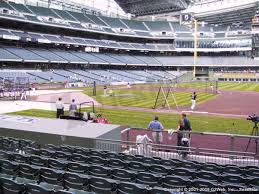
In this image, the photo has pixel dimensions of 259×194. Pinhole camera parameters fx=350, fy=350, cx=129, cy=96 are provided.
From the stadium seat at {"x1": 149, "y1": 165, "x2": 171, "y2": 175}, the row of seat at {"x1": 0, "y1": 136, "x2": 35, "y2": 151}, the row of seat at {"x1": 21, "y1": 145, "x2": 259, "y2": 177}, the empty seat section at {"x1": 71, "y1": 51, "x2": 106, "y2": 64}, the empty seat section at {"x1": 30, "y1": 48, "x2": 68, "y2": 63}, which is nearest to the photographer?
the stadium seat at {"x1": 149, "y1": 165, "x2": 171, "y2": 175}

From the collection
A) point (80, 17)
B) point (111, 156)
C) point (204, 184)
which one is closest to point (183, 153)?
point (111, 156)

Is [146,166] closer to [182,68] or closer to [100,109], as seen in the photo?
[100,109]

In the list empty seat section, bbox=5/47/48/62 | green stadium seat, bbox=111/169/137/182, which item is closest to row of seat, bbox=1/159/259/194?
green stadium seat, bbox=111/169/137/182

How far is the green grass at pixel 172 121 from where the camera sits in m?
23.9

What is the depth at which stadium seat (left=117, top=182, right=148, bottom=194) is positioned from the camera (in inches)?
292

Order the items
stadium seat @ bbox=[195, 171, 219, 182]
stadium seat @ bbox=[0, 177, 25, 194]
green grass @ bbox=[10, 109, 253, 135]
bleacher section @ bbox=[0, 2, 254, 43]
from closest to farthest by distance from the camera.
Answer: stadium seat @ bbox=[0, 177, 25, 194], stadium seat @ bbox=[195, 171, 219, 182], green grass @ bbox=[10, 109, 253, 135], bleacher section @ bbox=[0, 2, 254, 43]

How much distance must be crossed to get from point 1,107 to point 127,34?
75.6 m

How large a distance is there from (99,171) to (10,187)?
2478mm

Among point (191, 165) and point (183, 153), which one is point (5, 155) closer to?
point (191, 165)

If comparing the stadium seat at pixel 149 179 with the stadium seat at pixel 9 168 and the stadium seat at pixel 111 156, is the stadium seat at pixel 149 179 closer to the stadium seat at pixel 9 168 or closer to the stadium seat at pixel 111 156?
the stadium seat at pixel 111 156

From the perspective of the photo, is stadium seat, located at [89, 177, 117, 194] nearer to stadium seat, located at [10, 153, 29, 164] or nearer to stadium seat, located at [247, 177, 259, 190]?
stadium seat, located at [10, 153, 29, 164]

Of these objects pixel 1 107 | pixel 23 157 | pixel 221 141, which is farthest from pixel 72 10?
pixel 23 157

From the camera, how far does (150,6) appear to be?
11675 cm

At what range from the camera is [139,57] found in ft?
356
